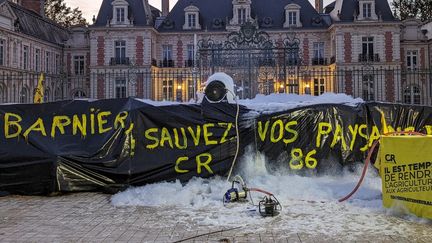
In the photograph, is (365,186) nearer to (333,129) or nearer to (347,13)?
(333,129)

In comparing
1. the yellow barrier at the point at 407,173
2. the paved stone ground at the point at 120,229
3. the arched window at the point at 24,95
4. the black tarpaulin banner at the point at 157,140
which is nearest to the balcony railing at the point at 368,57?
the arched window at the point at 24,95

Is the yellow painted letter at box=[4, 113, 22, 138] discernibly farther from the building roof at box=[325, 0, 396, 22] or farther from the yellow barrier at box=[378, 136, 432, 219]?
the building roof at box=[325, 0, 396, 22]

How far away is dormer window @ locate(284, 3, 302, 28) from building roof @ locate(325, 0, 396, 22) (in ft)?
12.6

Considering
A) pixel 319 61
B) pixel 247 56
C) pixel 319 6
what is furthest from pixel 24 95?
pixel 319 6

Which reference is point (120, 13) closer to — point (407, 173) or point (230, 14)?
point (230, 14)

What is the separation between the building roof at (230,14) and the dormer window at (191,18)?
578mm

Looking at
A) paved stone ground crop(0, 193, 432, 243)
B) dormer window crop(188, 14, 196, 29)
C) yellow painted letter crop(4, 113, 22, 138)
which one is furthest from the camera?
dormer window crop(188, 14, 196, 29)

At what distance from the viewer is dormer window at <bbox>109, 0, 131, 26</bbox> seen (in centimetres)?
4191

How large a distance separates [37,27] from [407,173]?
4007 cm

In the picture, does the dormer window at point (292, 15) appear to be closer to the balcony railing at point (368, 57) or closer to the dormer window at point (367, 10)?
the dormer window at point (367, 10)

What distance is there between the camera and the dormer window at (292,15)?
4325cm

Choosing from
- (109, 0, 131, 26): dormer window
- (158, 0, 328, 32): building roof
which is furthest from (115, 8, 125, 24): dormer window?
(158, 0, 328, 32): building roof

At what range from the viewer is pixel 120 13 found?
138 feet

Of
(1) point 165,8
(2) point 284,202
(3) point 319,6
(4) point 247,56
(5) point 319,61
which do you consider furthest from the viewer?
(3) point 319,6
